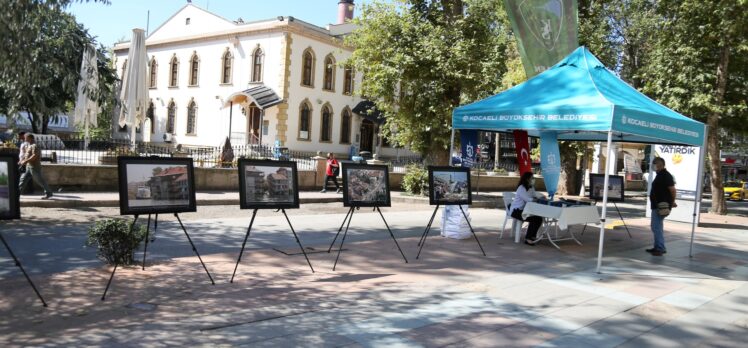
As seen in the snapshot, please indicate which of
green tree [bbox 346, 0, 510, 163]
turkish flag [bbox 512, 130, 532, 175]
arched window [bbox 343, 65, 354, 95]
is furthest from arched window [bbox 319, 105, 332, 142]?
turkish flag [bbox 512, 130, 532, 175]

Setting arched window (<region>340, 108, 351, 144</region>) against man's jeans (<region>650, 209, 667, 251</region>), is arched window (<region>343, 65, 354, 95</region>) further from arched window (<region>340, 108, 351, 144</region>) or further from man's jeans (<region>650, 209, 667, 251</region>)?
man's jeans (<region>650, 209, 667, 251</region>)

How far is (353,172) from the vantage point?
8.00 m

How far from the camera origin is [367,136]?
3962 centimetres

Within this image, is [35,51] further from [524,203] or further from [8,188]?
[524,203]

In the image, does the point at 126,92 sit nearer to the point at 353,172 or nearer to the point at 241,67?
the point at 353,172

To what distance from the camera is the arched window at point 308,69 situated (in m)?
34.2

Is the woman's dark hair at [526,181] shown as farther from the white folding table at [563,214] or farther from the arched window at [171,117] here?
the arched window at [171,117]

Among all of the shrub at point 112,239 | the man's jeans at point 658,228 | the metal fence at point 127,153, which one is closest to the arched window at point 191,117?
the metal fence at point 127,153

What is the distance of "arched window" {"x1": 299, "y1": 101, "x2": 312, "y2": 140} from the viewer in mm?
34438

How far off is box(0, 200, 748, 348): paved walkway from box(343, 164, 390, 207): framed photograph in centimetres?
94

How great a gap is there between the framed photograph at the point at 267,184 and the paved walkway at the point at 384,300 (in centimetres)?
97

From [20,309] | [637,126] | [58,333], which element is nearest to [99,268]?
[20,309]

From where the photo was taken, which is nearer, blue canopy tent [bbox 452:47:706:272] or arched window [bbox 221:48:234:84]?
blue canopy tent [bbox 452:47:706:272]

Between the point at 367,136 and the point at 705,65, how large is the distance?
23.7 metres
